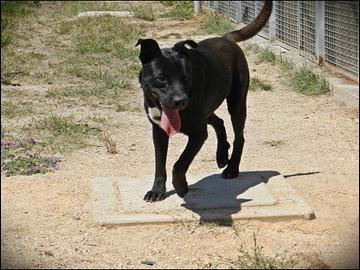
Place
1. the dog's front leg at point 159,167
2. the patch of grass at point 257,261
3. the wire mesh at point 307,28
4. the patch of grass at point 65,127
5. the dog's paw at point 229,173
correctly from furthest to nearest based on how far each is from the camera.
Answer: the wire mesh at point 307,28, the patch of grass at point 65,127, the dog's paw at point 229,173, the dog's front leg at point 159,167, the patch of grass at point 257,261

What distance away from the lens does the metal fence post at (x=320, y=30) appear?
9234mm

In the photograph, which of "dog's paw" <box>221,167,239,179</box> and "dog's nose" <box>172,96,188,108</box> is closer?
"dog's nose" <box>172,96,188,108</box>

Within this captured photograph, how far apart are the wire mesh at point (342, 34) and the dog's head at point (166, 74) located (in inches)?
154

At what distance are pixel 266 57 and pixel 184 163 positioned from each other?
19.7ft

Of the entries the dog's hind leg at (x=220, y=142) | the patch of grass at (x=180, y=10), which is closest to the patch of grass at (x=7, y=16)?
the dog's hind leg at (x=220, y=142)

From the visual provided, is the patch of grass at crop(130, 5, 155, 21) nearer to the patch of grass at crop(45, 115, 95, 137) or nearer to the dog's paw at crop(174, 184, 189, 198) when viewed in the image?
the patch of grass at crop(45, 115, 95, 137)

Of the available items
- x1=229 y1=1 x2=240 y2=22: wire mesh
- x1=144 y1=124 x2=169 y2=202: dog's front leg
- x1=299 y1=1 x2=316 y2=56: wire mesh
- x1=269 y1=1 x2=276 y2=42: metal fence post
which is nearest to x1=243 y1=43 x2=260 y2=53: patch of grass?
x1=269 y1=1 x2=276 y2=42: metal fence post

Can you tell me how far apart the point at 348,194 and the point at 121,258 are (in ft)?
4.85

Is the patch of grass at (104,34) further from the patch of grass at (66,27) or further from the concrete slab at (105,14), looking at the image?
the concrete slab at (105,14)

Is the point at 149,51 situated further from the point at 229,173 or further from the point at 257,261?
the point at 257,261

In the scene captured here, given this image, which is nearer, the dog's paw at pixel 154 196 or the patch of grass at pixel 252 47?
the dog's paw at pixel 154 196

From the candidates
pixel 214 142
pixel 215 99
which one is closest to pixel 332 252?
pixel 215 99

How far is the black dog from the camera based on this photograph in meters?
4.45

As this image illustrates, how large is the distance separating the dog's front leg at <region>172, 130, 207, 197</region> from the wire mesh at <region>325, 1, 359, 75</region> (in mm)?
3844
